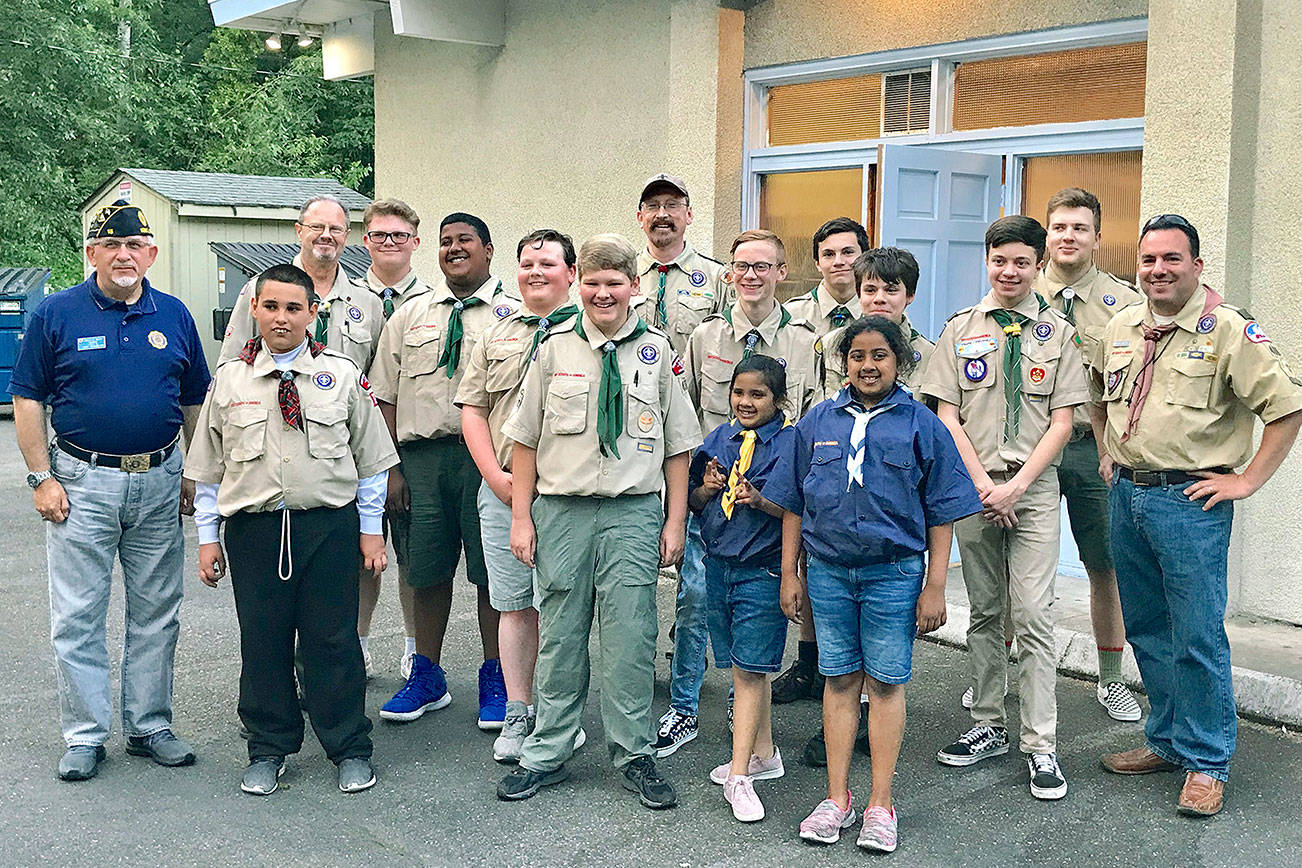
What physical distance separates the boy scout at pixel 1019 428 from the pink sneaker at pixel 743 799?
0.90 meters

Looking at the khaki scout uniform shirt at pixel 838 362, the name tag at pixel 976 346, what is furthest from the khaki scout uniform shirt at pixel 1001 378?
the khaki scout uniform shirt at pixel 838 362

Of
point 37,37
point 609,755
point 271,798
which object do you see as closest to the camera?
point 271,798

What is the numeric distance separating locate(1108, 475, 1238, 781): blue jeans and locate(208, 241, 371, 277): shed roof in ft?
36.5

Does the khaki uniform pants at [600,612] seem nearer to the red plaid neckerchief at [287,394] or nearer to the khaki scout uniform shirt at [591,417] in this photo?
the khaki scout uniform shirt at [591,417]

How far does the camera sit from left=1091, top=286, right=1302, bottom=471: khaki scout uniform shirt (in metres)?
4.73

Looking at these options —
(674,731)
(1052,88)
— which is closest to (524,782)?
(674,731)

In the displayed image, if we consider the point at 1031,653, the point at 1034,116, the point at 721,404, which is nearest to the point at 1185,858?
the point at 1031,653

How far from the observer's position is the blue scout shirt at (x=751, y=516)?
482cm

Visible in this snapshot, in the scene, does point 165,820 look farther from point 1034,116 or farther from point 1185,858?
point 1034,116

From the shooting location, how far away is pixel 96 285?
515 cm

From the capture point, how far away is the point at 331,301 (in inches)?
232

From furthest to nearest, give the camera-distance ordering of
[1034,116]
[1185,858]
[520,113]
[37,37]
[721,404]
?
1. [37,37]
2. [520,113]
3. [1034,116]
4. [721,404]
5. [1185,858]

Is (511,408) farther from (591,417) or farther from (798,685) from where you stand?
(798,685)

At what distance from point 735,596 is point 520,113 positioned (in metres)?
7.40
